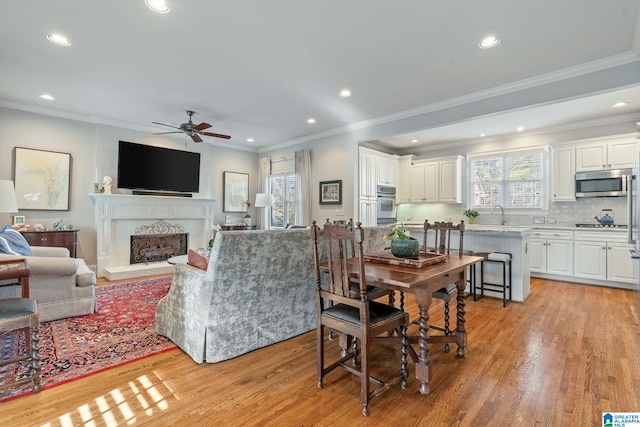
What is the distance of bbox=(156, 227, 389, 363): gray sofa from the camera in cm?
230

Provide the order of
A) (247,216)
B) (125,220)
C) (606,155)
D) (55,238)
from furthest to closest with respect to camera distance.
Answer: (247,216), (125,220), (606,155), (55,238)

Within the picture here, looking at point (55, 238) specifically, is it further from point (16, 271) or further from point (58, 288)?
point (16, 271)

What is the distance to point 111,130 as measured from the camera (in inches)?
225

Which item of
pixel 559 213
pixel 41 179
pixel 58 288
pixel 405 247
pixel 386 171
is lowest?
pixel 58 288

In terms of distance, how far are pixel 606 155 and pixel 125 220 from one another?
8.38 m

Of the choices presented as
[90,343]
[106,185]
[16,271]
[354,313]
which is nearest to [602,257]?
[354,313]

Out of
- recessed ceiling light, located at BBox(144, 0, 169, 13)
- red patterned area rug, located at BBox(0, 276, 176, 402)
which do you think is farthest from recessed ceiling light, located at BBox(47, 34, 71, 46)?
red patterned area rug, located at BBox(0, 276, 176, 402)

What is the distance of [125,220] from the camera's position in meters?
5.75

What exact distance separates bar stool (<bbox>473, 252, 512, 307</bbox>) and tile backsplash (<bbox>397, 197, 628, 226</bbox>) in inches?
92.8

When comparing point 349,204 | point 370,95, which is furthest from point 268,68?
point 349,204

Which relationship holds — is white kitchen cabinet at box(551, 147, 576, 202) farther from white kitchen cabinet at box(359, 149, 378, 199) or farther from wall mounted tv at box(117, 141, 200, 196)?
wall mounted tv at box(117, 141, 200, 196)

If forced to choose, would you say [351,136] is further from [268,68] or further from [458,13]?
[458,13]

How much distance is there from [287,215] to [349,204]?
209 centimetres

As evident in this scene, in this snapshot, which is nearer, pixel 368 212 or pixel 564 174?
pixel 564 174
